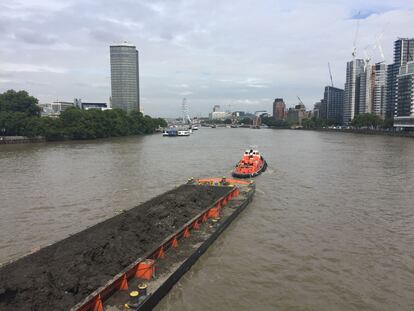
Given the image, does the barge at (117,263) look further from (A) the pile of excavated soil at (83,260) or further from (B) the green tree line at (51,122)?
(B) the green tree line at (51,122)

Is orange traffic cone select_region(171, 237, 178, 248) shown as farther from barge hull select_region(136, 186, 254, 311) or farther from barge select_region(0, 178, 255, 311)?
barge hull select_region(136, 186, 254, 311)

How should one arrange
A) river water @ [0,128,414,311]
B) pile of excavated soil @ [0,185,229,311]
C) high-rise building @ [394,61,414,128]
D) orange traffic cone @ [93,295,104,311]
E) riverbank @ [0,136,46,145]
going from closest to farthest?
orange traffic cone @ [93,295,104,311]
pile of excavated soil @ [0,185,229,311]
river water @ [0,128,414,311]
riverbank @ [0,136,46,145]
high-rise building @ [394,61,414,128]

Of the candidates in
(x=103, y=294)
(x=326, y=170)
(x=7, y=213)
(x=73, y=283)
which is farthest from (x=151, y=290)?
(x=326, y=170)

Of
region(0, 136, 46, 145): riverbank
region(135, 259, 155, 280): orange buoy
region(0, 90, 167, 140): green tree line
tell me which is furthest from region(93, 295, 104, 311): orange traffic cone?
region(0, 90, 167, 140): green tree line

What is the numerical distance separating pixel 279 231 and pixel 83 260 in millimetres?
11024

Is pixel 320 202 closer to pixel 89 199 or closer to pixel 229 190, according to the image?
pixel 229 190

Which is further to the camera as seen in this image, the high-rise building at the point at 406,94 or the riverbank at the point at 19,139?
the high-rise building at the point at 406,94

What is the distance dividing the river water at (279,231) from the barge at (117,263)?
2.73ft

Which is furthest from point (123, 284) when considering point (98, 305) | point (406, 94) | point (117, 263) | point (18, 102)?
point (406, 94)

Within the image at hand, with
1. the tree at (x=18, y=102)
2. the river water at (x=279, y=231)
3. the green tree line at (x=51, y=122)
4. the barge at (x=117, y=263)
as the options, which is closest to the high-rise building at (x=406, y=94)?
the green tree line at (x=51, y=122)

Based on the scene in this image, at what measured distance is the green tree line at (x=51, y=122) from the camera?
91.6 meters

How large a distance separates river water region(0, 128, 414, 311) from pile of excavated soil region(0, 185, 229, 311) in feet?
7.21

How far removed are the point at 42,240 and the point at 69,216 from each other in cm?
430

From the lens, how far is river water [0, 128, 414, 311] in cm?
1287
